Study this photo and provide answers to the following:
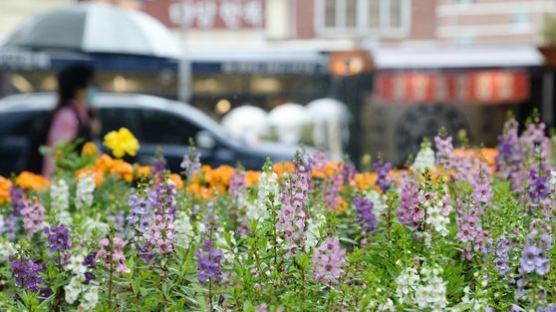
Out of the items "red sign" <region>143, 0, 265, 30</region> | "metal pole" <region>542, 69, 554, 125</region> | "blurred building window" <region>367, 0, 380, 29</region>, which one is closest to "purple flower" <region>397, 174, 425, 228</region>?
"metal pole" <region>542, 69, 554, 125</region>

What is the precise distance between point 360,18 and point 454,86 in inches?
399

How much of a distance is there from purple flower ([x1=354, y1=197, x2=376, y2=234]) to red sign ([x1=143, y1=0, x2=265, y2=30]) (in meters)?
19.9

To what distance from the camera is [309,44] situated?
23.4 metres

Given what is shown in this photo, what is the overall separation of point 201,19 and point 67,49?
50.2ft

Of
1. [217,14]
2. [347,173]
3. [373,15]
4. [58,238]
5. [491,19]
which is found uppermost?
[58,238]

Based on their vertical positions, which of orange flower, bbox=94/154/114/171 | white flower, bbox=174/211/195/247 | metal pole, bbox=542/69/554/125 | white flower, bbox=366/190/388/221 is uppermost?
white flower, bbox=174/211/195/247

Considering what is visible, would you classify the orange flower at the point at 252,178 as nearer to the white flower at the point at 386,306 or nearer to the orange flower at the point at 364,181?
Answer: the orange flower at the point at 364,181

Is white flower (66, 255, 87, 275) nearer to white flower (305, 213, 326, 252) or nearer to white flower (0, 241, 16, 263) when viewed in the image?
white flower (0, 241, 16, 263)

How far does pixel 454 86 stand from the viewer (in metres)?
15.3

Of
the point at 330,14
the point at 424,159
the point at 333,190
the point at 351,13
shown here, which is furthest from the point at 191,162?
the point at 351,13

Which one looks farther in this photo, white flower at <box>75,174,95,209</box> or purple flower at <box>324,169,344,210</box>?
white flower at <box>75,174,95,209</box>

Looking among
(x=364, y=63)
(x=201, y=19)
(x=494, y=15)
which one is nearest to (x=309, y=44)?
(x=201, y=19)

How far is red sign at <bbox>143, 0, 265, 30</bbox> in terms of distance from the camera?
23484mm

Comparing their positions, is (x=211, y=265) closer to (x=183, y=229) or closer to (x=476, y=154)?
(x=183, y=229)
